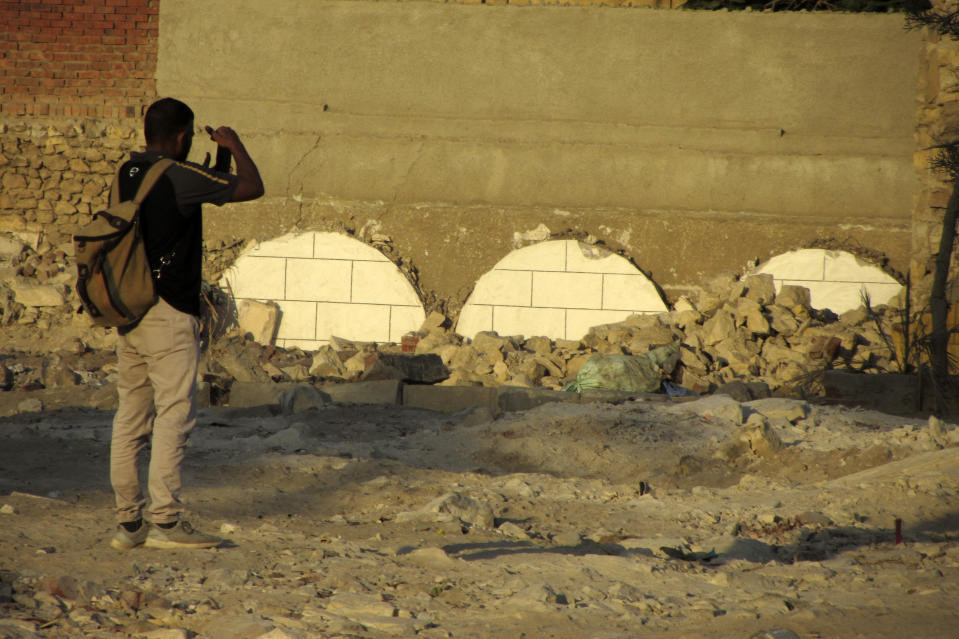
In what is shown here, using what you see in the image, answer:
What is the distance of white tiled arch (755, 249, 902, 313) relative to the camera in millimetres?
9320

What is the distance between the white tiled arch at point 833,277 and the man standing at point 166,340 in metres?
7.27

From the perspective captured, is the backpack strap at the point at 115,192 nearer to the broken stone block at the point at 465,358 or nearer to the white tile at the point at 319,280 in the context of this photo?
the broken stone block at the point at 465,358

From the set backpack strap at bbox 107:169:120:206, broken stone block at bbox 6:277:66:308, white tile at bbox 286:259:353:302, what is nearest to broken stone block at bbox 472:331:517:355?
white tile at bbox 286:259:353:302

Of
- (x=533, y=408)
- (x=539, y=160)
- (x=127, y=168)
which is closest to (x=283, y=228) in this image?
(x=539, y=160)

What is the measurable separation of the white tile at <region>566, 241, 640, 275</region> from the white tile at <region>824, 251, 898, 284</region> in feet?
6.23

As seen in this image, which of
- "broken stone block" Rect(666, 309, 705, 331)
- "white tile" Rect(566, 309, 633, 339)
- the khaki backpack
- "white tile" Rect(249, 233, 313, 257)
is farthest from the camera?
"white tile" Rect(249, 233, 313, 257)

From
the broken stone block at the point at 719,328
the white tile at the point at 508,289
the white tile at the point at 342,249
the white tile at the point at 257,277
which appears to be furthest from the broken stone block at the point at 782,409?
the white tile at the point at 257,277

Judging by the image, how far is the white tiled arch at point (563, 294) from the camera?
9.47 metres

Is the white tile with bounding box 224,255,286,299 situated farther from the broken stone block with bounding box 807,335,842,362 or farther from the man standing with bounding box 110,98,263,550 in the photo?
the man standing with bounding box 110,98,263,550

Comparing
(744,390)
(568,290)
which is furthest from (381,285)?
(744,390)

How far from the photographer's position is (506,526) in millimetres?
3857

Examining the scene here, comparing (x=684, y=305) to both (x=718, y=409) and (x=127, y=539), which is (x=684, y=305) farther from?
(x=127, y=539)

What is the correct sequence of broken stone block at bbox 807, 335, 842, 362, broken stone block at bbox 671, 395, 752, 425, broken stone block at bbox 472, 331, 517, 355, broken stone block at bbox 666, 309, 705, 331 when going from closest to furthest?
broken stone block at bbox 671, 395, 752, 425, broken stone block at bbox 807, 335, 842, 362, broken stone block at bbox 472, 331, 517, 355, broken stone block at bbox 666, 309, 705, 331

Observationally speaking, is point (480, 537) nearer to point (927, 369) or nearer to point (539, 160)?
point (927, 369)
